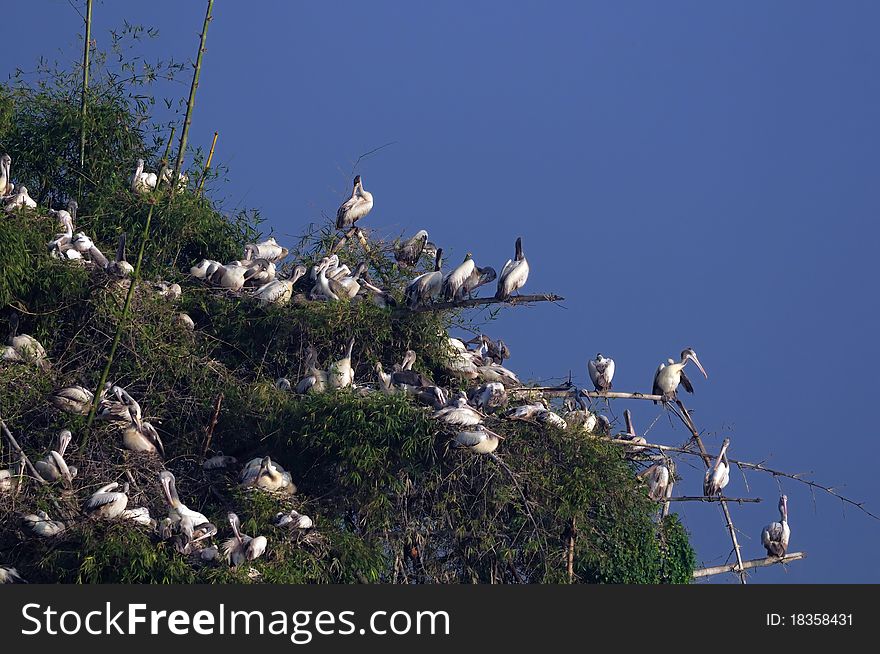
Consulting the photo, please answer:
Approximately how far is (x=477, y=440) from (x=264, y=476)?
172 cm

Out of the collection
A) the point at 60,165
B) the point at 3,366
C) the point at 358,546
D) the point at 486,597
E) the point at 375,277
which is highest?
the point at 60,165

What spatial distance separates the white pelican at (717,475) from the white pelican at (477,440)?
2777 millimetres

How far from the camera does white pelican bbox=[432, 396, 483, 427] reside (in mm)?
12156

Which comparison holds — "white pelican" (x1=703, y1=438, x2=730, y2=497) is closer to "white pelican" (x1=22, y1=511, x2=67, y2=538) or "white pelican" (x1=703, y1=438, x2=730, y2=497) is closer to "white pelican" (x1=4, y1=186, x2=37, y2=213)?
"white pelican" (x1=22, y1=511, x2=67, y2=538)

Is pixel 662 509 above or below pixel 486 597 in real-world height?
above

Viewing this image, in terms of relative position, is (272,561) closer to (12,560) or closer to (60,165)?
(12,560)

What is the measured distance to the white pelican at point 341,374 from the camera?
43.3 feet

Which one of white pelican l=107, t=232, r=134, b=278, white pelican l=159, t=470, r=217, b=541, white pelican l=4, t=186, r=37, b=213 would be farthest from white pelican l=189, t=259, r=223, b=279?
white pelican l=159, t=470, r=217, b=541

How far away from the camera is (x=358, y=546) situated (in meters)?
12.0

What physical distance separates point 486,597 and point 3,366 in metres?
4.89

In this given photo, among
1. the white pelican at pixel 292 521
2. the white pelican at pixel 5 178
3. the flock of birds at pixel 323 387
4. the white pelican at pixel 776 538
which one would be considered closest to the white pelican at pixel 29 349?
the flock of birds at pixel 323 387

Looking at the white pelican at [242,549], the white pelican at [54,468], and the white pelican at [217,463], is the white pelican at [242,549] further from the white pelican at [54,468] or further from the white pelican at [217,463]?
the white pelican at [217,463]

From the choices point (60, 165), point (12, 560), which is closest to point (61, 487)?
point (12, 560)

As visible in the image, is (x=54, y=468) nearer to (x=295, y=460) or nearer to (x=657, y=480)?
(x=295, y=460)
